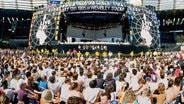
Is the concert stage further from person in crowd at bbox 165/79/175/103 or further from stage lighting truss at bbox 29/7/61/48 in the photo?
person in crowd at bbox 165/79/175/103

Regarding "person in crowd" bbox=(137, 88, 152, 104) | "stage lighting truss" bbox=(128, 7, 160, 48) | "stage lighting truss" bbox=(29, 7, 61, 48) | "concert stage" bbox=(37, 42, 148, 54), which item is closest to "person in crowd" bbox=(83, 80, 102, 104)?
"person in crowd" bbox=(137, 88, 152, 104)

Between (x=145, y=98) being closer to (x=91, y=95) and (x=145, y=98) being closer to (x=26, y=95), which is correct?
(x=91, y=95)

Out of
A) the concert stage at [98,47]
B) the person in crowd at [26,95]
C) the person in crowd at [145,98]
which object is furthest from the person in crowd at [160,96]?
the concert stage at [98,47]

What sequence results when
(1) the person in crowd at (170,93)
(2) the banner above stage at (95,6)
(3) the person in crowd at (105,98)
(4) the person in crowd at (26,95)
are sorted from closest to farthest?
(3) the person in crowd at (105,98) → (1) the person in crowd at (170,93) → (4) the person in crowd at (26,95) → (2) the banner above stage at (95,6)

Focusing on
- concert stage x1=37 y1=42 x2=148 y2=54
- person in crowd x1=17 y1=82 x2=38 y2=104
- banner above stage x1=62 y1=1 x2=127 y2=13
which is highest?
person in crowd x1=17 y1=82 x2=38 y2=104

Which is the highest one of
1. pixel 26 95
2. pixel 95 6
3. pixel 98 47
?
pixel 26 95

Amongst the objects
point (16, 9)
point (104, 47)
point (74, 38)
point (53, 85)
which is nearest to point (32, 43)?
point (74, 38)

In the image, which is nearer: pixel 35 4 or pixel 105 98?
pixel 105 98

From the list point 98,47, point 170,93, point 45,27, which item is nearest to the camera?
point 170,93

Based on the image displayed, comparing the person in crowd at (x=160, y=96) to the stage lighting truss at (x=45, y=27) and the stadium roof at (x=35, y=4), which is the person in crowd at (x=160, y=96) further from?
the stadium roof at (x=35, y=4)

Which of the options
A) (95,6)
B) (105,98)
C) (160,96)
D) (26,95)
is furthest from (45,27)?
(105,98)

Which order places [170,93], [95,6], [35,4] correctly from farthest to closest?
[35,4]
[95,6]
[170,93]

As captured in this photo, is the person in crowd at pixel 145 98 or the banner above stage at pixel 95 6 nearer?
the person in crowd at pixel 145 98

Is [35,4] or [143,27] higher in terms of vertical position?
[35,4]
